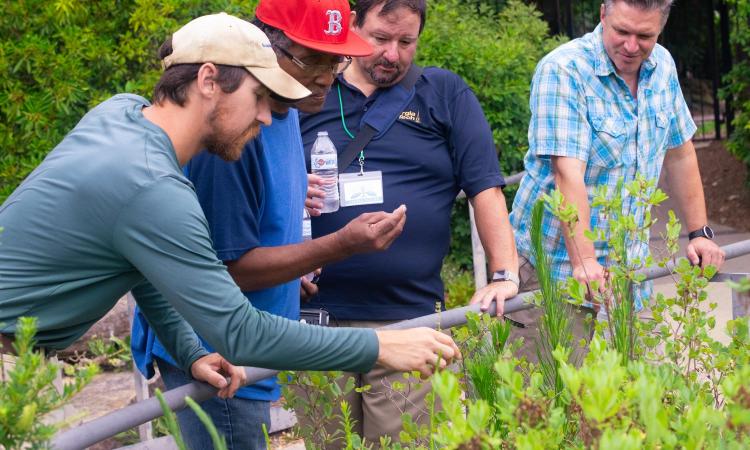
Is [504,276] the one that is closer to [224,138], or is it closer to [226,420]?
[226,420]

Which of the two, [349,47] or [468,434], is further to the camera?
[349,47]

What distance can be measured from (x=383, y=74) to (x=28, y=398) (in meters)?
2.29

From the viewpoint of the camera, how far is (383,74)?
3779mm

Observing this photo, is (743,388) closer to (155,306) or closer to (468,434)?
(468,434)

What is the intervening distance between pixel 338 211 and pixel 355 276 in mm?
220

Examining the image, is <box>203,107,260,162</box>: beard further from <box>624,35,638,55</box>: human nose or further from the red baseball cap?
<box>624,35,638,55</box>: human nose

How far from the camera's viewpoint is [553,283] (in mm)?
2420

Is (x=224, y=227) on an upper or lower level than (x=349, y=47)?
lower

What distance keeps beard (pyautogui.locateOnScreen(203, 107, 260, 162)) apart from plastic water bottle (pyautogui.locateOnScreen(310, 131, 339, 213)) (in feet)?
3.38

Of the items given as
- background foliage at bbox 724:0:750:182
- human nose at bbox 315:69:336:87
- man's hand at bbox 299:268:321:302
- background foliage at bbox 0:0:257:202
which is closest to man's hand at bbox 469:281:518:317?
man's hand at bbox 299:268:321:302

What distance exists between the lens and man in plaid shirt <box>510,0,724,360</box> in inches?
151

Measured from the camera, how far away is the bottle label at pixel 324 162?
3639 millimetres

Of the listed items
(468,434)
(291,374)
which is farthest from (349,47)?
(468,434)

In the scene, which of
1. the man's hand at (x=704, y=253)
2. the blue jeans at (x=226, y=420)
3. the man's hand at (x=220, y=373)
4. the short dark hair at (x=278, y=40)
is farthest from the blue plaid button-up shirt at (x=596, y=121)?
the man's hand at (x=220, y=373)
